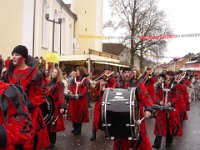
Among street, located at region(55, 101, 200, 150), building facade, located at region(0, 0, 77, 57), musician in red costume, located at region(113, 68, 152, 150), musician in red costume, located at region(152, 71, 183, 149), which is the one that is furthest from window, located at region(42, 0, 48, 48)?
musician in red costume, located at region(113, 68, 152, 150)

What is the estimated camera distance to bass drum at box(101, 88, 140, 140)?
15.7ft

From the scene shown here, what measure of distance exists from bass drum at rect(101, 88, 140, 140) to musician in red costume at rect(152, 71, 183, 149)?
298 cm

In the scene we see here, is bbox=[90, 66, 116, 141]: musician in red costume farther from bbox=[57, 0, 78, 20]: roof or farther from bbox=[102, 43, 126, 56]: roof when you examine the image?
bbox=[102, 43, 126, 56]: roof

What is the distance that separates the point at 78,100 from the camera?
9.78 m

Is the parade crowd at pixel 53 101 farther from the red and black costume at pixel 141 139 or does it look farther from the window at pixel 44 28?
the window at pixel 44 28

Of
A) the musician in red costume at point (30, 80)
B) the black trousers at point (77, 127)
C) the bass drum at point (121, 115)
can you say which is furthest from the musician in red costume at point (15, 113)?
the black trousers at point (77, 127)

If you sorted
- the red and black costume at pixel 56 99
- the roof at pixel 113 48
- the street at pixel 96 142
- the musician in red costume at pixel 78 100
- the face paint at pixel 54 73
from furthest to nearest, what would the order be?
the roof at pixel 113 48
the musician in red costume at pixel 78 100
the street at pixel 96 142
the face paint at pixel 54 73
the red and black costume at pixel 56 99

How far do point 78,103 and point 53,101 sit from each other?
3.31 metres

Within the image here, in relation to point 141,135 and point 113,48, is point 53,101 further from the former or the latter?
point 113,48

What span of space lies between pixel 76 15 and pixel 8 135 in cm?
4586

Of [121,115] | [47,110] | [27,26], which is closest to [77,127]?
[47,110]

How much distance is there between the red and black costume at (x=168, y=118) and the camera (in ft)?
25.7

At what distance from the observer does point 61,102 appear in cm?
704

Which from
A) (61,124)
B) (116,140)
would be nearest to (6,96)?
(116,140)
